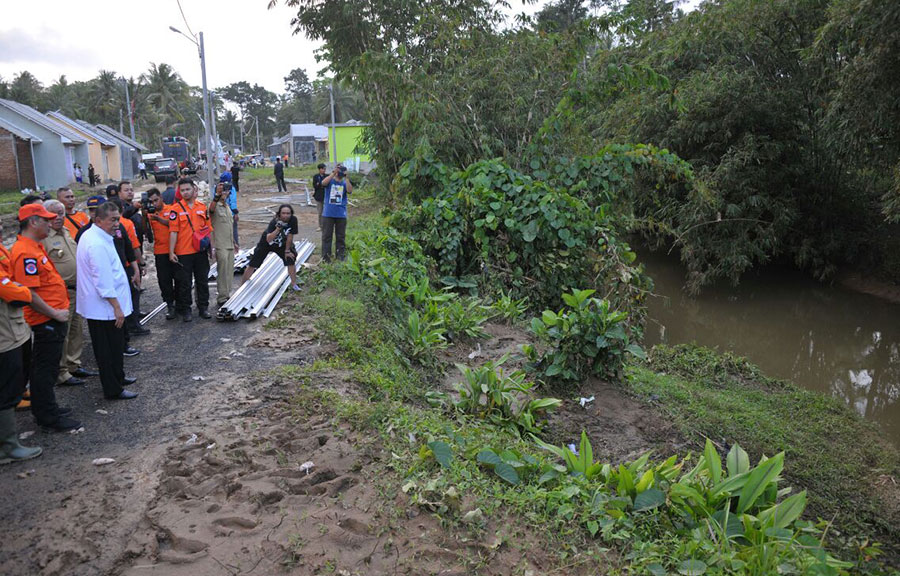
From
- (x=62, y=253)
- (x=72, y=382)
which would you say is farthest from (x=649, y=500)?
(x=62, y=253)

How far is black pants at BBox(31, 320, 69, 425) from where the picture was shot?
4.91 meters

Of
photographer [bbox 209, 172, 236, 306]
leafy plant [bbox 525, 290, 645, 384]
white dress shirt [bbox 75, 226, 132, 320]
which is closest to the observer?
white dress shirt [bbox 75, 226, 132, 320]

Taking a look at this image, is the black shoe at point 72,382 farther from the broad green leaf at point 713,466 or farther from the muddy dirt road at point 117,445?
the broad green leaf at point 713,466

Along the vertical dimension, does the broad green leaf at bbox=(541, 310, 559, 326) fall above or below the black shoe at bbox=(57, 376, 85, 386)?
above

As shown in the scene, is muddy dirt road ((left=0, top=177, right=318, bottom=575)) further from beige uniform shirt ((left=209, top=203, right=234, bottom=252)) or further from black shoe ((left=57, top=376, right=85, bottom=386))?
beige uniform shirt ((left=209, top=203, right=234, bottom=252))

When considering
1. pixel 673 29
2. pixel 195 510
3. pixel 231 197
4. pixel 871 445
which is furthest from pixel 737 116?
pixel 195 510

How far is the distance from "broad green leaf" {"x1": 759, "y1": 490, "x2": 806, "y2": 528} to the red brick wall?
33530 mm

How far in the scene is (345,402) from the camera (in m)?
5.38

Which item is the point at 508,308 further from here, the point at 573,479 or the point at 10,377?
the point at 10,377

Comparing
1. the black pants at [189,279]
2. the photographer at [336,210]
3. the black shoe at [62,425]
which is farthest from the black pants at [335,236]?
the black shoe at [62,425]

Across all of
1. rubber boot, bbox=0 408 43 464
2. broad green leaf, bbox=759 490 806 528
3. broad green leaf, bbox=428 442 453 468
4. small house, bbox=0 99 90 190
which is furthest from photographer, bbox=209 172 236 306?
small house, bbox=0 99 90 190

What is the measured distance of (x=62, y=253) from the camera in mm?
6121

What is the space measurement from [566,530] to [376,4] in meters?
18.2

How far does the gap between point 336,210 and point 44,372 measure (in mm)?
5970
